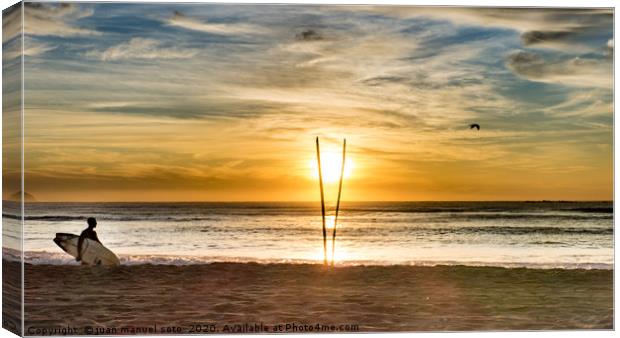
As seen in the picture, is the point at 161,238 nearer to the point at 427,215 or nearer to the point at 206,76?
the point at 206,76

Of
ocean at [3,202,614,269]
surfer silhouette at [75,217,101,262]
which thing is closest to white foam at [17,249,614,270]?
ocean at [3,202,614,269]

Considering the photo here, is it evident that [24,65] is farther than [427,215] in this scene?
No

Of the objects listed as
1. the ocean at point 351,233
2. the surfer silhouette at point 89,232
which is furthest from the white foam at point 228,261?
the surfer silhouette at point 89,232

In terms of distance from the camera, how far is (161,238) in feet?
32.9

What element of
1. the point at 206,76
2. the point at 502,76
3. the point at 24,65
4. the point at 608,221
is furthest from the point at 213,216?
the point at 608,221

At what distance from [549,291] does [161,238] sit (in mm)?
3188

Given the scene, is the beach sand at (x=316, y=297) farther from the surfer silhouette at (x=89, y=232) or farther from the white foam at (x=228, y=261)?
the surfer silhouette at (x=89, y=232)

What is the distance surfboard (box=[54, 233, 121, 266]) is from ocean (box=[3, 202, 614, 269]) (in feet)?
0.18

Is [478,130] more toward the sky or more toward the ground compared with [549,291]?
more toward the sky

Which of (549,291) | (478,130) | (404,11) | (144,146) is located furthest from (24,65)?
(549,291)

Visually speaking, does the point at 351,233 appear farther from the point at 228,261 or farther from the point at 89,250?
the point at 89,250

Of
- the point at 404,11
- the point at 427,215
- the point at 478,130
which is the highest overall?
the point at 404,11

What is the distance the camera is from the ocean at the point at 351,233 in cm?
986

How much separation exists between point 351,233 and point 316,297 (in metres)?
0.58
